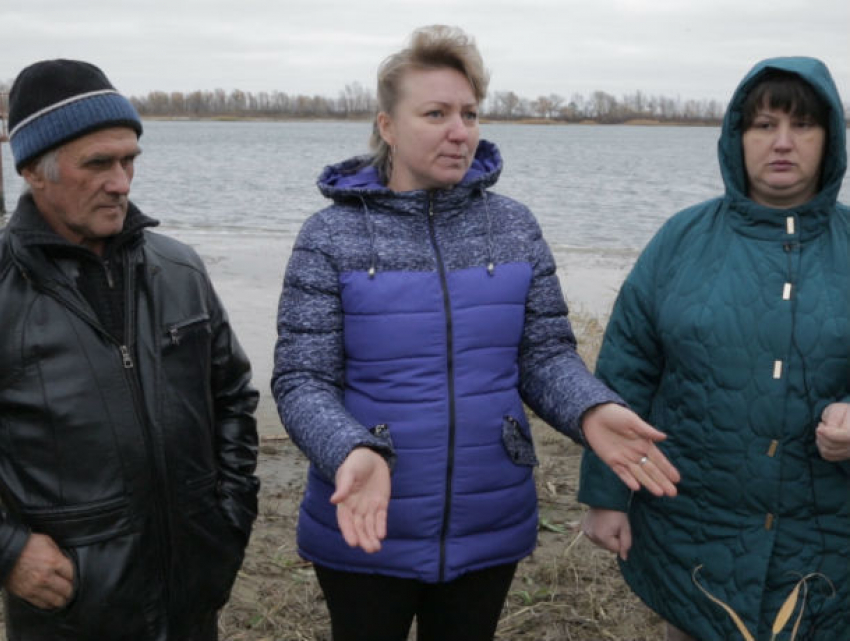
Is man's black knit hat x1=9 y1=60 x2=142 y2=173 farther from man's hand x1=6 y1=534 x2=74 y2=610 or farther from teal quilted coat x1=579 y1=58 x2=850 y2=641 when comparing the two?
teal quilted coat x1=579 y1=58 x2=850 y2=641

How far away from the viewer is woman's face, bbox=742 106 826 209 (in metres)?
2.65

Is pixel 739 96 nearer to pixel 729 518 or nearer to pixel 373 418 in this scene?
pixel 729 518

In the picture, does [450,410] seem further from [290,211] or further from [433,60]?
[290,211]

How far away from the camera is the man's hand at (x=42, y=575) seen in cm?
233

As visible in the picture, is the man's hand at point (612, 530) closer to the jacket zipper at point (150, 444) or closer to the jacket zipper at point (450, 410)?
the jacket zipper at point (450, 410)

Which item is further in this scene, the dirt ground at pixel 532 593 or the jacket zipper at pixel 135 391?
the dirt ground at pixel 532 593

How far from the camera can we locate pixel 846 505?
8.69 feet

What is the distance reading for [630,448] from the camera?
2.47 m

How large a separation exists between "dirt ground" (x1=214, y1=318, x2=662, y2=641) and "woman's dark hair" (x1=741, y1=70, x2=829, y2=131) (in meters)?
2.22

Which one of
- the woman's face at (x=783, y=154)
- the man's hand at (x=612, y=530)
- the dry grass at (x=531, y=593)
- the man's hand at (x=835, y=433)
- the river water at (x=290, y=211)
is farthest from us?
the river water at (x=290, y=211)

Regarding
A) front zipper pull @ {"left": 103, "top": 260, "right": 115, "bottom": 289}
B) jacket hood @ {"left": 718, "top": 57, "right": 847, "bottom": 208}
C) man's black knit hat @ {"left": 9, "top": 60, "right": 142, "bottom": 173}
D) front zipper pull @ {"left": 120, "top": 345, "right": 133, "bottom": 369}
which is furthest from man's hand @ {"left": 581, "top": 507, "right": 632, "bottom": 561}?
man's black knit hat @ {"left": 9, "top": 60, "right": 142, "bottom": 173}

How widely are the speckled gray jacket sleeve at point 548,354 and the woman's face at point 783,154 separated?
0.64 meters

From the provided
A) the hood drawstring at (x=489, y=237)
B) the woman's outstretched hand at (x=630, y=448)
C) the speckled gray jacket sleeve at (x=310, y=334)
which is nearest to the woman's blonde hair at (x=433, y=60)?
the hood drawstring at (x=489, y=237)

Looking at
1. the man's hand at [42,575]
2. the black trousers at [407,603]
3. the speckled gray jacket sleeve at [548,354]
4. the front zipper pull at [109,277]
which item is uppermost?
the front zipper pull at [109,277]
